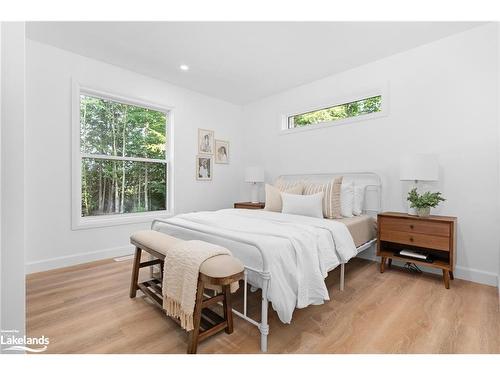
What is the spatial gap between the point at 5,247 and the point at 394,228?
3049 millimetres

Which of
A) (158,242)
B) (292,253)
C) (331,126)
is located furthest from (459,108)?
(158,242)

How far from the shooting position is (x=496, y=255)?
8.07 feet

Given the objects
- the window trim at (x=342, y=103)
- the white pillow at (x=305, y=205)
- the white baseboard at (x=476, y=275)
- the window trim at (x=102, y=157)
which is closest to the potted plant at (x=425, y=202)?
the white baseboard at (x=476, y=275)

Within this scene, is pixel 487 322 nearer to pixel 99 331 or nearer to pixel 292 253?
pixel 292 253

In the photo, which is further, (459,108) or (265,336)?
(459,108)

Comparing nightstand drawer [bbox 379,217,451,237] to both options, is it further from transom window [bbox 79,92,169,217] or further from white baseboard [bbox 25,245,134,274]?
white baseboard [bbox 25,245,134,274]

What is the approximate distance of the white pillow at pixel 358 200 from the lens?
312 centimetres

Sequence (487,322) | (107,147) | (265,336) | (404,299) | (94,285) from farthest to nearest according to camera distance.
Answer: (107,147) → (94,285) → (404,299) → (487,322) → (265,336)

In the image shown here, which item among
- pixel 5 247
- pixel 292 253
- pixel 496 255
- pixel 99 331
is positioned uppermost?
pixel 5 247

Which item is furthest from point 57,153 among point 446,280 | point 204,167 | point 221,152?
point 446,280

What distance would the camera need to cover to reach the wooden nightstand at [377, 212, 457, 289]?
2355 mm

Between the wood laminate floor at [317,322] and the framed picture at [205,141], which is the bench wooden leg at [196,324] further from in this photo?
the framed picture at [205,141]

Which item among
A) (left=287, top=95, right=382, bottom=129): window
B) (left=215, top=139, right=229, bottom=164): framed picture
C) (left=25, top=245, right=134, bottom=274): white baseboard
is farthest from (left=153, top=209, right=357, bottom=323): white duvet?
(left=215, top=139, right=229, bottom=164): framed picture

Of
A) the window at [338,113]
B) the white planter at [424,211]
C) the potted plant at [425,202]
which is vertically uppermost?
the window at [338,113]
